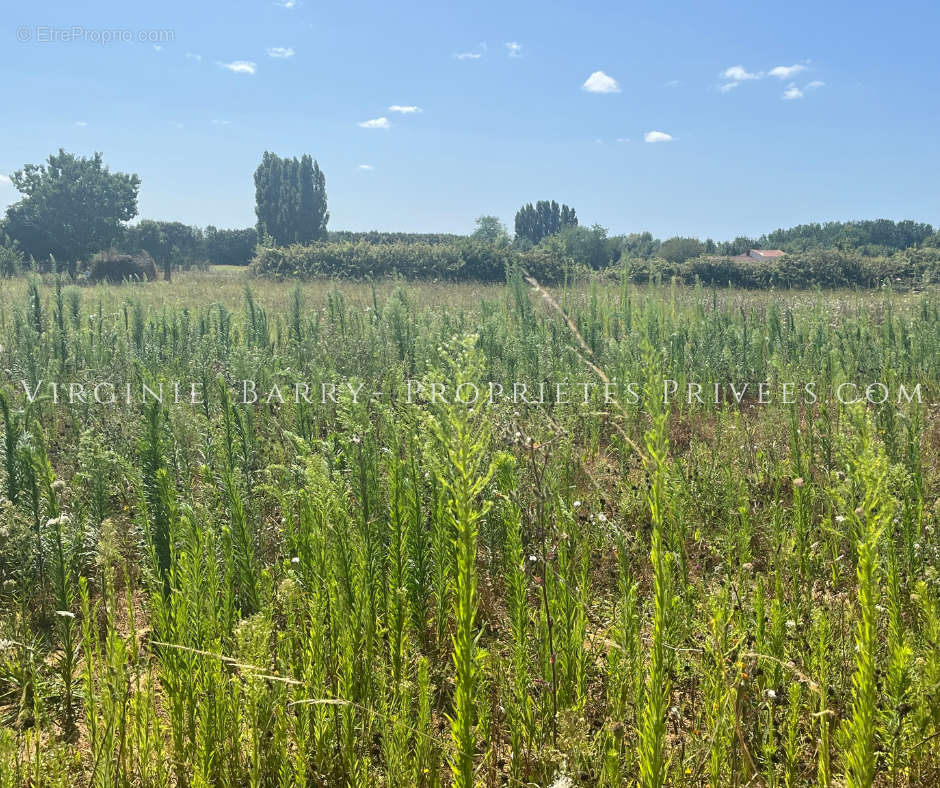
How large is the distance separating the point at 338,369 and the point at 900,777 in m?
5.32

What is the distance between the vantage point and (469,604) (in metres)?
0.91

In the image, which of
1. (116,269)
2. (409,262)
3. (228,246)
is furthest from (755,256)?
(228,246)

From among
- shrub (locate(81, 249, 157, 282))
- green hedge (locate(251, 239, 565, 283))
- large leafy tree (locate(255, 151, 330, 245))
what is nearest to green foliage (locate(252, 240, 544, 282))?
green hedge (locate(251, 239, 565, 283))

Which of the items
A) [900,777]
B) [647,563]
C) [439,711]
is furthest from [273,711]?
[647,563]

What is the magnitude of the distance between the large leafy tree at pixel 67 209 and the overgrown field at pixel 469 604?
117 feet

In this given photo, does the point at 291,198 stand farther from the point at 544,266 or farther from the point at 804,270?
the point at 804,270

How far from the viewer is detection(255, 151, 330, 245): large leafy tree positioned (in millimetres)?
53938

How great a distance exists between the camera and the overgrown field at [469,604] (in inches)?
53.6

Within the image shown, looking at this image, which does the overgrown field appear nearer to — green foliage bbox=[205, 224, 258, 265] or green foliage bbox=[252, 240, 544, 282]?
green foliage bbox=[252, 240, 544, 282]

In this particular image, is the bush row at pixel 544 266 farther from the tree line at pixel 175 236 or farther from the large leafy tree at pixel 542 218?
the large leafy tree at pixel 542 218

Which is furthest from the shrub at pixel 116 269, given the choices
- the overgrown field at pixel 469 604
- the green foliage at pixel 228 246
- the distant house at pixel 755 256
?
the green foliage at pixel 228 246

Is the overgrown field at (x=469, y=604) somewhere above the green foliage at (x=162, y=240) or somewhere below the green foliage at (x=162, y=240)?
below

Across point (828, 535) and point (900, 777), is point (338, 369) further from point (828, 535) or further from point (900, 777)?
point (900, 777)

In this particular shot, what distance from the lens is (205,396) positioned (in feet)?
17.0
